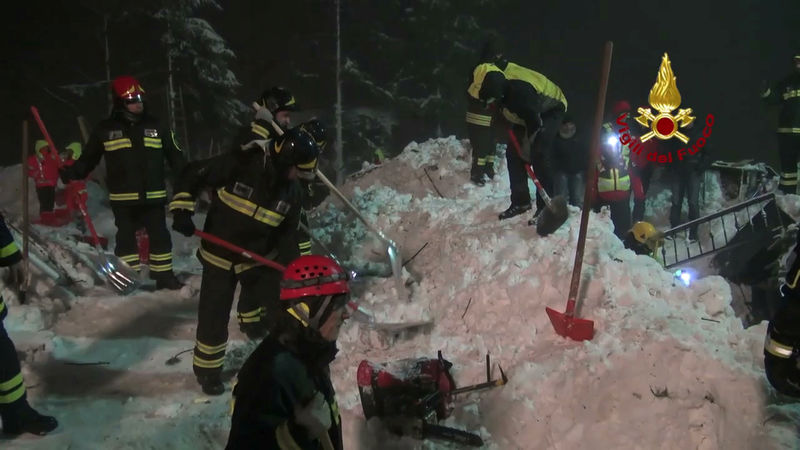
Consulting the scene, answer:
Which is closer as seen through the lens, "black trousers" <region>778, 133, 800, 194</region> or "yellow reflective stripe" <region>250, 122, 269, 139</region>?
"yellow reflective stripe" <region>250, 122, 269, 139</region>

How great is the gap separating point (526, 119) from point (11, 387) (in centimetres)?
526

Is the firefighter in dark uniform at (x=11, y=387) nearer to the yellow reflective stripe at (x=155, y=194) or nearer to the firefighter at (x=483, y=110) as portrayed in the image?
the yellow reflective stripe at (x=155, y=194)

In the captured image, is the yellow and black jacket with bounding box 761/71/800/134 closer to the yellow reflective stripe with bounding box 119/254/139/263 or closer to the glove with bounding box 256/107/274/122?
Answer: the glove with bounding box 256/107/274/122

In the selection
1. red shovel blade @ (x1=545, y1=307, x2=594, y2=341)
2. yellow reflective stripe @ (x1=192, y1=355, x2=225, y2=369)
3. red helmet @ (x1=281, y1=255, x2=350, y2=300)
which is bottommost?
yellow reflective stripe @ (x1=192, y1=355, x2=225, y2=369)

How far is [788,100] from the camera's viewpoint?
27.6ft

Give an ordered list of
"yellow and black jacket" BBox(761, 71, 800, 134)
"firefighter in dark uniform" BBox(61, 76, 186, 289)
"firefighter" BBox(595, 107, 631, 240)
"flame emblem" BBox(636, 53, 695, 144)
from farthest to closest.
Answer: "yellow and black jacket" BBox(761, 71, 800, 134)
"firefighter" BBox(595, 107, 631, 240)
"flame emblem" BBox(636, 53, 695, 144)
"firefighter in dark uniform" BBox(61, 76, 186, 289)

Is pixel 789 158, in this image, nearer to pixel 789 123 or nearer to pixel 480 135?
pixel 789 123

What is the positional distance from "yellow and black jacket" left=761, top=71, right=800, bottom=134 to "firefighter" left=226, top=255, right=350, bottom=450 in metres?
8.73

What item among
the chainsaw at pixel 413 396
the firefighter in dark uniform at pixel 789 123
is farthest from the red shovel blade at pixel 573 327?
the firefighter in dark uniform at pixel 789 123

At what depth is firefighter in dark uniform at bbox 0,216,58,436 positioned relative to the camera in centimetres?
359

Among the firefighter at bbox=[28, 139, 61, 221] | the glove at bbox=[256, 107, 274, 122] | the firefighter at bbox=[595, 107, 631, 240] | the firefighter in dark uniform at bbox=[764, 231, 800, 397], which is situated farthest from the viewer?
the firefighter at bbox=[28, 139, 61, 221]

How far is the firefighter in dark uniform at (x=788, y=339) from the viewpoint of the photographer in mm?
2801

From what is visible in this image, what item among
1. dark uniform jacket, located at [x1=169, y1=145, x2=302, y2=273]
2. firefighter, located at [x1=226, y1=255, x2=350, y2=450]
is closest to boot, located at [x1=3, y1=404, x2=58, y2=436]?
dark uniform jacket, located at [x1=169, y1=145, x2=302, y2=273]

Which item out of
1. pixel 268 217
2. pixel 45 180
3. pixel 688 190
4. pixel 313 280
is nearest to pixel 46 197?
pixel 45 180
